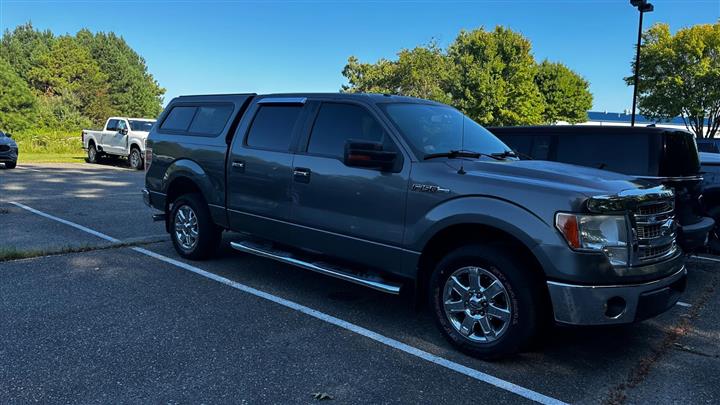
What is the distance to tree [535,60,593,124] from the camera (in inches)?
2032

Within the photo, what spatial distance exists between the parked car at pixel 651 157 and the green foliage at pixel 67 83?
4784 cm

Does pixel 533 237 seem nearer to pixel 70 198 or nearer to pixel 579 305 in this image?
pixel 579 305

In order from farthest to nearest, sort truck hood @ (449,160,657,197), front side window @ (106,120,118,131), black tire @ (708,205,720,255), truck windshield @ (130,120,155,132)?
1. front side window @ (106,120,118,131)
2. truck windshield @ (130,120,155,132)
3. black tire @ (708,205,720,255)
4. truck hood @ (449,160,657,197)

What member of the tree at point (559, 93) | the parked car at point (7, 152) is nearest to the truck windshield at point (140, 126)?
the parked car at point (7, 152)

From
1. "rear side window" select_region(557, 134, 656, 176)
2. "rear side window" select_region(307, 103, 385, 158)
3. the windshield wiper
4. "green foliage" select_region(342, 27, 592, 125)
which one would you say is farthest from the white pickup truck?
"green foliage" select_region(342, 27, 592, 125)

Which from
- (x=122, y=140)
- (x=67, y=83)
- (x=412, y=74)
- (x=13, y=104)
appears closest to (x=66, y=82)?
(x=67, y=83)

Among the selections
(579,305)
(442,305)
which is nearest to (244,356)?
(442,305)

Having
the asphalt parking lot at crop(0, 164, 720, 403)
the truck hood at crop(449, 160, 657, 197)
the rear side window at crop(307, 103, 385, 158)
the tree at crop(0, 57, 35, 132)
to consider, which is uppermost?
the tree at crop(0, 57, 35, 132)

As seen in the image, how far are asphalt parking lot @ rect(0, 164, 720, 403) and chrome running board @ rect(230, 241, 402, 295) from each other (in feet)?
1.20

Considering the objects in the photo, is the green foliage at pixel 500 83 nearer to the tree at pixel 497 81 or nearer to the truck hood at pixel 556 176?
the tree at pixel 497 81

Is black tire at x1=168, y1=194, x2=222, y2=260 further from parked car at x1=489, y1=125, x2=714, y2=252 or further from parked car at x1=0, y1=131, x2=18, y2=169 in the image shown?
parked car at x1=0, y1=131, x2=18, y2=169

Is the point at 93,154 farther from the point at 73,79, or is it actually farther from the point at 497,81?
the point at 73,79

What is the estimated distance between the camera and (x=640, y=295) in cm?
340

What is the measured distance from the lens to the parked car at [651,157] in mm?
5637
